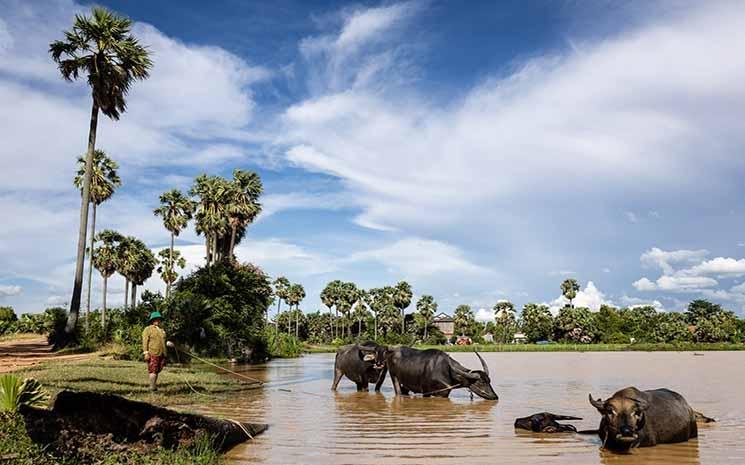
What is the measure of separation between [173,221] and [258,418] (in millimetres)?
44324

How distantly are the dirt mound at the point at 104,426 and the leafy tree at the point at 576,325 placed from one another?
80.5 meters

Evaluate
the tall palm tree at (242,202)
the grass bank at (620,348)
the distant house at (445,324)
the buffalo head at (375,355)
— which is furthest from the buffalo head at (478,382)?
the distant house at (445,324)

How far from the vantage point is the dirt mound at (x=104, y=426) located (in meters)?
6.21

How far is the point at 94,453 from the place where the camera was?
6121mm

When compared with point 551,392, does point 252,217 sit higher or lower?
higher

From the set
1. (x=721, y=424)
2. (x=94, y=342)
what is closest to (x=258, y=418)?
(x=721, y=424)

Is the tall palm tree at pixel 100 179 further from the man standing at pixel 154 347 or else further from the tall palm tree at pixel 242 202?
the man standing at pixel 154 347

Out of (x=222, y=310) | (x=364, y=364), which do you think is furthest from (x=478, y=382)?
(x=222, y=310)

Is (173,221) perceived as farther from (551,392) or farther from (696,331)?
(696,331)

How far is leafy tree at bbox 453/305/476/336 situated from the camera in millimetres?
99438

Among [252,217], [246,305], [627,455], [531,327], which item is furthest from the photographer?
[531,327]

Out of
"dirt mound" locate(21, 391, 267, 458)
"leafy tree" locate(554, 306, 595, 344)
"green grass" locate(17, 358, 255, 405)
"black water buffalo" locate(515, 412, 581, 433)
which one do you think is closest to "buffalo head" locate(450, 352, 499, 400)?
"black water buffalo" locate(515, 412, 581, 433)

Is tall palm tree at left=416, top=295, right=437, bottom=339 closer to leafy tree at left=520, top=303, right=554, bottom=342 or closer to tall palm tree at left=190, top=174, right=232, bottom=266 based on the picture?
leafy tree at left=520, top=303, right=554, bottom=342

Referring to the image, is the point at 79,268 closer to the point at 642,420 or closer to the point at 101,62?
the point at 101,62
